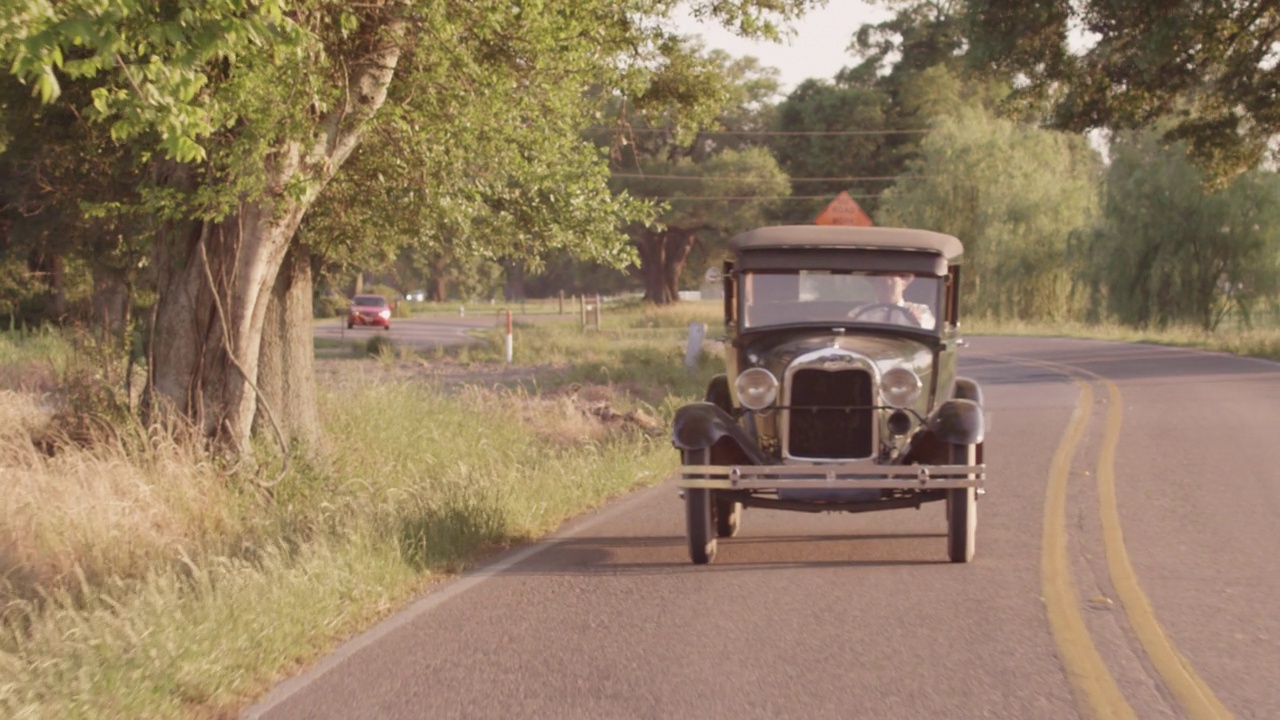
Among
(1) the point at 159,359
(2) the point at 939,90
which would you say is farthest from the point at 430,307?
(1) the point at 159,359

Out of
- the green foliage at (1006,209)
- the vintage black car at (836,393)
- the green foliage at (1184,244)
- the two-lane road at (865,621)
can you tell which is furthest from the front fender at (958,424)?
the green foliage at (1006,209)

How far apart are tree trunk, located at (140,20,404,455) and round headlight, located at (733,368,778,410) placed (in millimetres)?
3808

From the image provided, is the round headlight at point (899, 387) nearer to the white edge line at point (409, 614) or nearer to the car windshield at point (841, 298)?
the car windshield at point (841, 298)

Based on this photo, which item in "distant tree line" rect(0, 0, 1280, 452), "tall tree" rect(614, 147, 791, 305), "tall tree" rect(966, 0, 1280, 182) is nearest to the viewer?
"distant tree line" rect(0, 0, 1280, 452)

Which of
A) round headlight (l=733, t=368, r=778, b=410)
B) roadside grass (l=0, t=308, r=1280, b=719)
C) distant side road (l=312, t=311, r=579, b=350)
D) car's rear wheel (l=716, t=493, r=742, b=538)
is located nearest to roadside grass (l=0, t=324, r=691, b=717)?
roadside grass (l=0, t=308, r=1280, b=719)

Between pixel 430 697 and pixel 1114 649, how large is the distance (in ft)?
10.5

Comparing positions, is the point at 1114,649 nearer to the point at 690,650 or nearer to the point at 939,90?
the point at 690,650

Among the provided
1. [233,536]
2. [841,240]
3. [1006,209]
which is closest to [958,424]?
[841,240]

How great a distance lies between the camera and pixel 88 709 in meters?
5.70

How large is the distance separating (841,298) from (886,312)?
Answer: 0.34m

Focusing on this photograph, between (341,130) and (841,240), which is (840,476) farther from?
(341,130)

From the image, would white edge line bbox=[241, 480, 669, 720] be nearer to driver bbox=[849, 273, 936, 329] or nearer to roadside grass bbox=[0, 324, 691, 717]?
roadside grass bbox=[0, 324, 691, 717]

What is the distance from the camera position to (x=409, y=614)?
25.9 ft

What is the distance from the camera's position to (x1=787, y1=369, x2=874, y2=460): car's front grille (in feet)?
30.9
